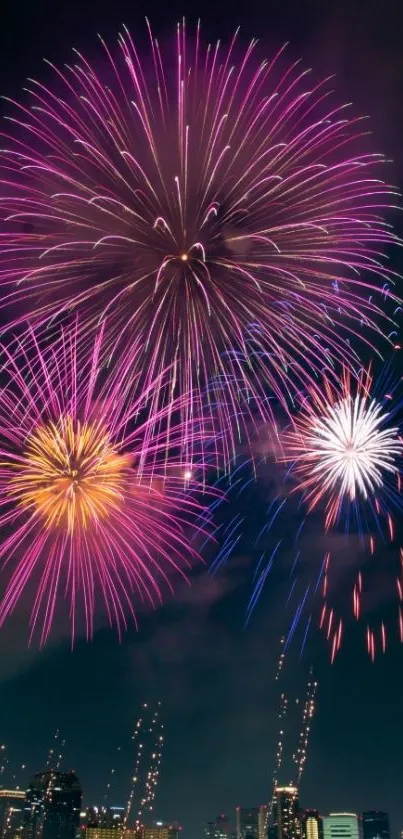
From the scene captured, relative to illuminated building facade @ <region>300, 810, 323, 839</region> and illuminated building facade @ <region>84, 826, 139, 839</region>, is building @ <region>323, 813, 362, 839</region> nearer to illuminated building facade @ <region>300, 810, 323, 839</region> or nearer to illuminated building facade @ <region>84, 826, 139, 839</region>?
illuminated building facade @ <region>300, 810, 323, 839</region>

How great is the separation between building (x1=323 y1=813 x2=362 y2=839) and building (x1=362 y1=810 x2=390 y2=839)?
8.31 m

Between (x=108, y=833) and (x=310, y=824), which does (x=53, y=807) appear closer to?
(x=108, y=833)

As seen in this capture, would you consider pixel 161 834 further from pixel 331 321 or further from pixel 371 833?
pixel 331 321

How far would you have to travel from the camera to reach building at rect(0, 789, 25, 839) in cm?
14375

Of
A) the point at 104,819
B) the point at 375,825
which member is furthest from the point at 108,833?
the point at 375,825

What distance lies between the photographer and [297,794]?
140250mm

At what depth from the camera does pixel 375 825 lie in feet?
614

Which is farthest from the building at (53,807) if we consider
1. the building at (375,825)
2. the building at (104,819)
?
the building at (375,825)

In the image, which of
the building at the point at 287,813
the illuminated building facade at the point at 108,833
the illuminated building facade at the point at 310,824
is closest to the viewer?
the illuminated building facade at the point at 108,833

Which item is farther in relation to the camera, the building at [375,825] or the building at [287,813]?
the building at [375,825]

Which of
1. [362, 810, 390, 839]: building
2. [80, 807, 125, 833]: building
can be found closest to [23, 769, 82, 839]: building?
[80, 807, 125, 833]: building

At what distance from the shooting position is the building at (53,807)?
137m

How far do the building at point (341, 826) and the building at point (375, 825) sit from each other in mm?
8308

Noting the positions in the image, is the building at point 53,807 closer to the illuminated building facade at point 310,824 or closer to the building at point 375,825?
the illuminated building facade at point 310,824
